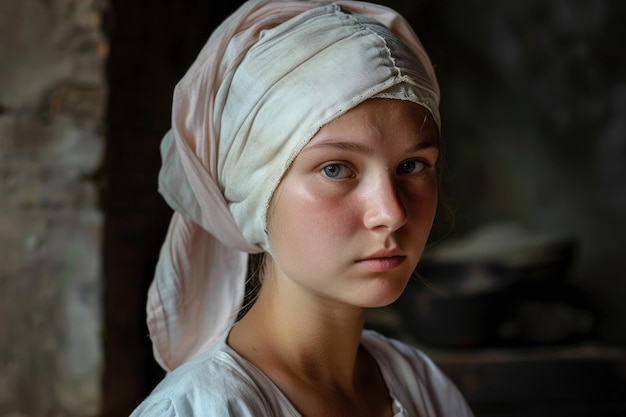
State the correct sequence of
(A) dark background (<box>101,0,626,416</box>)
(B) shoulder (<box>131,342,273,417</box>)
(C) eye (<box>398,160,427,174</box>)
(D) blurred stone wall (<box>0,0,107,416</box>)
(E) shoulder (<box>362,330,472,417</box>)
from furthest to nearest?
(A) dark background (<box>101,0,626,416</box>), (D) blurred stone wall (<box>0,0,107,416</box>), (E) shoulder (<box>362,330,472,417</box>), (C) eye (<box>398,160,427,174</box>), (B) shoulder (<box>131,342,273,417</box>)

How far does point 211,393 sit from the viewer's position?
1066mm

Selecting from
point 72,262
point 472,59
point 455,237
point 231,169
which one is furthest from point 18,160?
point 472,59

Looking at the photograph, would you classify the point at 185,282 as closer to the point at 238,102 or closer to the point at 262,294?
the point at 262,294

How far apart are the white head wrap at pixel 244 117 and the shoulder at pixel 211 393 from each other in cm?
20

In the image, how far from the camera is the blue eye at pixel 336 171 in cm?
111

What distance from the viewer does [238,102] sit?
1186 mm

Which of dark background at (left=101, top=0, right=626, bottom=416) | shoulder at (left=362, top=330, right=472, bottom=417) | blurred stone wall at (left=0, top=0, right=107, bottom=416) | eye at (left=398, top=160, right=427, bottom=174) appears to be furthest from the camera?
dark background at (left=101, top=0, right=626, bottom=416)

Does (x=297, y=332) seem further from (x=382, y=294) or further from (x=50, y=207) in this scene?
(x=50, y=207)

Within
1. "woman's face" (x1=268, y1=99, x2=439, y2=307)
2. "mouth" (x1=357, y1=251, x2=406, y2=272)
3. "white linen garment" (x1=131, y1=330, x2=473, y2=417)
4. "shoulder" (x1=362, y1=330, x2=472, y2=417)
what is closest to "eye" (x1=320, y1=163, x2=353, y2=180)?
"woman's face" (x1=268, y1=99, x2=439, y2=307)

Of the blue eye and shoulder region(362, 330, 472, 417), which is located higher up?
the blue eye

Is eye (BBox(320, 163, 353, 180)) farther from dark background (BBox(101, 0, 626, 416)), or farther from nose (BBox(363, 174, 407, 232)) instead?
dark background (BBox(101, 0, 626, 416))

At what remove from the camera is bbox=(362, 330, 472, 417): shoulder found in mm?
1373

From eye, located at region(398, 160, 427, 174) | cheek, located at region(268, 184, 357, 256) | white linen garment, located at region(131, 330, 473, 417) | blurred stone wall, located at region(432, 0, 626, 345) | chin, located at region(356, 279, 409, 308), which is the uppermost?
eye, located at region(398, 160, 427, 174)

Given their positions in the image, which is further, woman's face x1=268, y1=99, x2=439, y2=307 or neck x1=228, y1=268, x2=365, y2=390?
neck x1=228, y1=268, x2=365, y2=390
